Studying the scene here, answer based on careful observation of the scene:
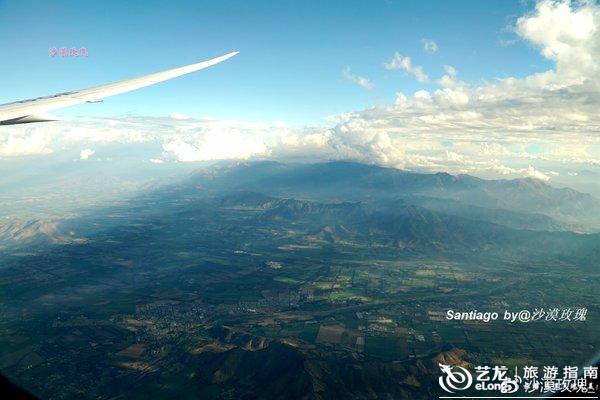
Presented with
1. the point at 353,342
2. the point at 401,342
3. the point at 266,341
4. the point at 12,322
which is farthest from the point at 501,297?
the point at 12,322

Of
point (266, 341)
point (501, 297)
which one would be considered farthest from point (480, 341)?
point (266, 341)

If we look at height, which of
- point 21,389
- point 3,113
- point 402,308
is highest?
point 3,113

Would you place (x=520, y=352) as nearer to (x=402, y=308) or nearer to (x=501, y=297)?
(x=402, y=308)

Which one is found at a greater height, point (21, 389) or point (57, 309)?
point (21, 389)

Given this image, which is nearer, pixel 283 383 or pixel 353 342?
pixel 283 383

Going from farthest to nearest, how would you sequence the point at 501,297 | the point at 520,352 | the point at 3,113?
the point at 501,297, the point at 520,352, the point at 3,113

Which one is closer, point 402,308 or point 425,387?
point 425,387

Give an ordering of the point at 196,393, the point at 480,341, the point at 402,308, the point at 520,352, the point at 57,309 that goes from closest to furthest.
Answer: the point at 196,393
the point at 520,352
the point at 480,341
the point at 57,309
the point at 402,308

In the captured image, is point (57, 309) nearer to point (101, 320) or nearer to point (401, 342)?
point (101, 320)

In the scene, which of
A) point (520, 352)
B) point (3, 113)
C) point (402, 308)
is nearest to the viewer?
point (3, 113)
